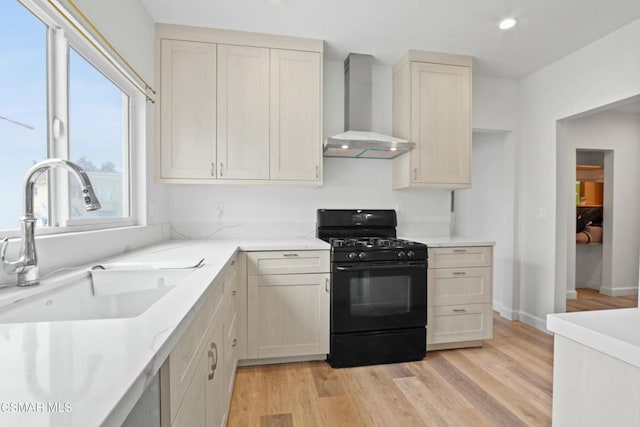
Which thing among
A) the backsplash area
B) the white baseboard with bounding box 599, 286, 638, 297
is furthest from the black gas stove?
the white baseboard with bounding box 599, 286, 638, 297

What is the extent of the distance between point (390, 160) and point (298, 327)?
1.82 metres

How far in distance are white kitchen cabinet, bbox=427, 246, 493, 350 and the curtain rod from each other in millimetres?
2478

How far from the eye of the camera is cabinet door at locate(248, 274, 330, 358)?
7.74ft

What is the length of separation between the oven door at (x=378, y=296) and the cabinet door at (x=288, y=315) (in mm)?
114

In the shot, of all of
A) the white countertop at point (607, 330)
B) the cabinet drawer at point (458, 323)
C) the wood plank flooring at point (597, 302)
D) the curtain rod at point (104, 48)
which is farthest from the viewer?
the wood plank flooring at point (597, 302)

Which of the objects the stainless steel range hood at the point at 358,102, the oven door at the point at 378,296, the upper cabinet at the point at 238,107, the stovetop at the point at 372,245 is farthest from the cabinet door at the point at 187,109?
the oven door at the point at 378,296

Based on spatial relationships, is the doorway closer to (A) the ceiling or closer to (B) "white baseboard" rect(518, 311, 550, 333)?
(B) "white baseboard" rect(518, 311, 550, 333)

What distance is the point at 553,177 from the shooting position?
3064 mm

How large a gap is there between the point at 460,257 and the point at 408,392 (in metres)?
1.17

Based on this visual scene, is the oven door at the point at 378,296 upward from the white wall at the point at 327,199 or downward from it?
downward

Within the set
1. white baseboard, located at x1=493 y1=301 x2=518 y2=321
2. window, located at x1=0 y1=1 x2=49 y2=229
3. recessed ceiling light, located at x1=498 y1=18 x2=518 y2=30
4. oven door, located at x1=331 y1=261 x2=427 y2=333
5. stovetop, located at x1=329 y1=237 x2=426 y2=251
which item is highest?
recessed ceiling light, located at x1=498 y1=18 x2=518 y2=30

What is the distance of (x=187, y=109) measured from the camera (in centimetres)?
253

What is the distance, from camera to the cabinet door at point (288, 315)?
236 centimetres

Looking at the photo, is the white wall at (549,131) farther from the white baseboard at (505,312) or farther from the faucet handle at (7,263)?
the faucet handle at (7,263)
